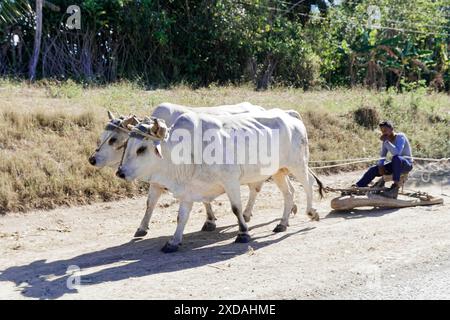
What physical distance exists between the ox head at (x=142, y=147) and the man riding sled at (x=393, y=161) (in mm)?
3888

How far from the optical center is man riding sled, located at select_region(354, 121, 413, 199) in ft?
33.4

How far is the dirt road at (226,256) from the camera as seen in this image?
251 inches

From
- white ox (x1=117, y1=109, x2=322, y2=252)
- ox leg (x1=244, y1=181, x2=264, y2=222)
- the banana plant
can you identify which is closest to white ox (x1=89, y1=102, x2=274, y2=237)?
white ox (x1=117, y1=109, x2=322, y2=252)

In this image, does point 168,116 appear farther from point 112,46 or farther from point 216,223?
point 112,46

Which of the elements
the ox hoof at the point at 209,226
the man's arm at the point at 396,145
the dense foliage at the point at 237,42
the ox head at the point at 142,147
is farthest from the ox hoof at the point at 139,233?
the dense foliage at the point at 237,42

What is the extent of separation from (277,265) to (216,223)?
264 cm

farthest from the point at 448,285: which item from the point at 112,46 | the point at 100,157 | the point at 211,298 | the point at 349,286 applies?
the point at 112,46

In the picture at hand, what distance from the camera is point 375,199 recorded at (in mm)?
10031

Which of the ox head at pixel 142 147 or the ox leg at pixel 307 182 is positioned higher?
the ox head at pixel 142 147

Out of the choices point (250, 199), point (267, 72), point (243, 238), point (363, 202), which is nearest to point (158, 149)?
point (243, 238)

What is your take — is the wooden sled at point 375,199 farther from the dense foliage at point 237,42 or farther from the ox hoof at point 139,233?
the dense foliage at point 237,42

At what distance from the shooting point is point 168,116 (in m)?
8.52

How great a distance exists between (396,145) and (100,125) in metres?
5.25

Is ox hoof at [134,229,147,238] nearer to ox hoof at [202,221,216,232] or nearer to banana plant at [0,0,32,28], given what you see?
ox hoof at [202,221,216,232]
